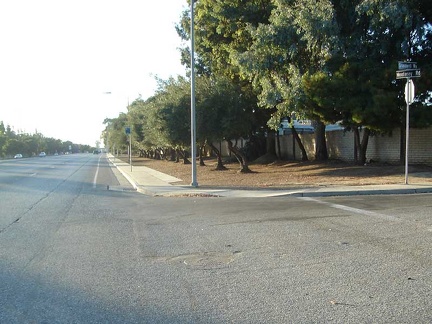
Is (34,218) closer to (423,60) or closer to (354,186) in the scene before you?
(354,186)

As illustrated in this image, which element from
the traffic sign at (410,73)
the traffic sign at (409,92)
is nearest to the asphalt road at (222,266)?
the traffic sign at (409,92)

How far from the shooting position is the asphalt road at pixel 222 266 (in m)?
5.17

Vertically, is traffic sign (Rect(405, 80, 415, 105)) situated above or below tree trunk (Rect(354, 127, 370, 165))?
above

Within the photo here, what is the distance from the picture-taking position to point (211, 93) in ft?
90.3

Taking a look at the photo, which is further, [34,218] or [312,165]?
[312,165]

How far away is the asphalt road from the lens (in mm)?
5168

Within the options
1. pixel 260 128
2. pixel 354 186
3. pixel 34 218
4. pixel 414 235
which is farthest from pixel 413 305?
pixel 260 128

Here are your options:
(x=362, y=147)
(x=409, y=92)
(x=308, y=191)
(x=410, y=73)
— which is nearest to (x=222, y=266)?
(x=308, y=191)

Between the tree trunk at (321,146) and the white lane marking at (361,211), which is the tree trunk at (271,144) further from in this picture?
the white lane marking at (361,211)

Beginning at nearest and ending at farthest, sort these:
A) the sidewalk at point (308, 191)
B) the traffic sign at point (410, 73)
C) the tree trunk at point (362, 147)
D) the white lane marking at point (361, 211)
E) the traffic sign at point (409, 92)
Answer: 1. the white lane marking at point (361, 211)
2. the sidewalk at point (308, 191)
3. the traffic sign at point (410, 73)
4. the traffic sign at point (409, 92)
5. the tree trunk at point (362, 147)

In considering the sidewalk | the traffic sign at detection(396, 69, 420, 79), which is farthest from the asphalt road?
the traffic sign at detection(396, 69, 420, 79)

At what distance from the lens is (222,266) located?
7039 mm

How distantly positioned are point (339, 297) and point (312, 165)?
23691mm

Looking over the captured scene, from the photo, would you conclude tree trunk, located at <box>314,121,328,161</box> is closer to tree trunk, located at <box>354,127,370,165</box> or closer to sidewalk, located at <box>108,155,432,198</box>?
tree trunk, located at <box>354,127,370,165</box>
